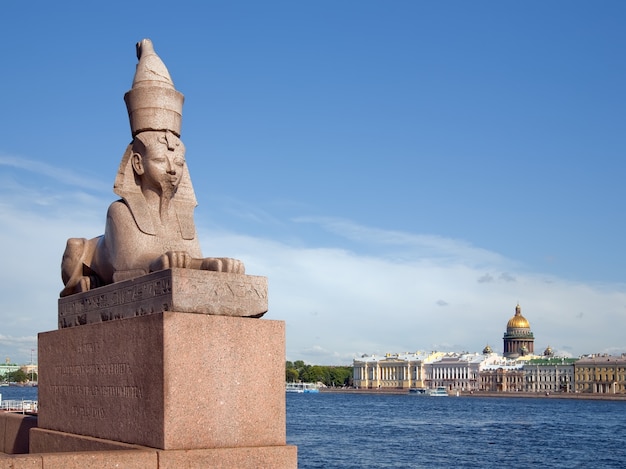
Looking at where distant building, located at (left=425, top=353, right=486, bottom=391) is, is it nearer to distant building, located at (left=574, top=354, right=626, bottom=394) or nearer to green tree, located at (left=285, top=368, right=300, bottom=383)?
distant building, located at (left=574, top=354, right=626, bottom=394)

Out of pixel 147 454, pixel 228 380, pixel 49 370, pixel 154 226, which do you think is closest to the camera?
pixel 147 454

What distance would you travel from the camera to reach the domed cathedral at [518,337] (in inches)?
4587

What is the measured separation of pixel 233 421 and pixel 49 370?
6.46 ft

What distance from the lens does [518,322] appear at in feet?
386

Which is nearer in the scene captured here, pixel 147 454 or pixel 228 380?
pixel 147 454

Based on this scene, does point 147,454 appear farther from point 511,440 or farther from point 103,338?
point 511,440

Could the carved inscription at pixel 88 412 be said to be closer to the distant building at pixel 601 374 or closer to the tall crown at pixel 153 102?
the tall crown at pixel 153 102

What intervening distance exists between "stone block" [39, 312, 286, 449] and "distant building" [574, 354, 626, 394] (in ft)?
323

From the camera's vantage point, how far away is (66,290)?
6.45m

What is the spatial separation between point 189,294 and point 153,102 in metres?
1.53

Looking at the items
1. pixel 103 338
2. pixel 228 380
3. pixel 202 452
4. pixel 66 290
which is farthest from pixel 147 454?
pixel 66 290

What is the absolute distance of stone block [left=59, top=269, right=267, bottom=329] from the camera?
15.8 feet

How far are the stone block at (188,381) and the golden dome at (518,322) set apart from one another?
115369mm

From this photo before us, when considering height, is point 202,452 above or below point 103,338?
below
